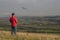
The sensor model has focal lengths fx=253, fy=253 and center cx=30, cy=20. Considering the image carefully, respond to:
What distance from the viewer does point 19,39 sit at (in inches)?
444

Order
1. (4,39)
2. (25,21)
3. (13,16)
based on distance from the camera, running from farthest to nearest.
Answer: (25,21) < (13,16) < (4,39)

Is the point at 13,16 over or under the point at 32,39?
over

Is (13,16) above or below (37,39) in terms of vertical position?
above

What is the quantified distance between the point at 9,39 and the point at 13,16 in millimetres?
5182

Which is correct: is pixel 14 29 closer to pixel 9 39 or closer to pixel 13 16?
pixel 13 16

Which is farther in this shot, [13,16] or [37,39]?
[13,16]

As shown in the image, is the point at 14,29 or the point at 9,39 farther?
the point at 14,29

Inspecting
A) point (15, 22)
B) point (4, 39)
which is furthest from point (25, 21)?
point (4, 39)

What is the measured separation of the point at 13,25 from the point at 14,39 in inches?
207

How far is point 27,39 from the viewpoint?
1151 cm

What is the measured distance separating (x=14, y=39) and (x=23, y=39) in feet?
1.32

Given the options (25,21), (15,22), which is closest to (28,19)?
(25,21)

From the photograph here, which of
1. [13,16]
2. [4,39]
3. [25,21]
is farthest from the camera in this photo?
[25,21]

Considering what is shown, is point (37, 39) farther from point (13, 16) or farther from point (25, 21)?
point (25, 21)
